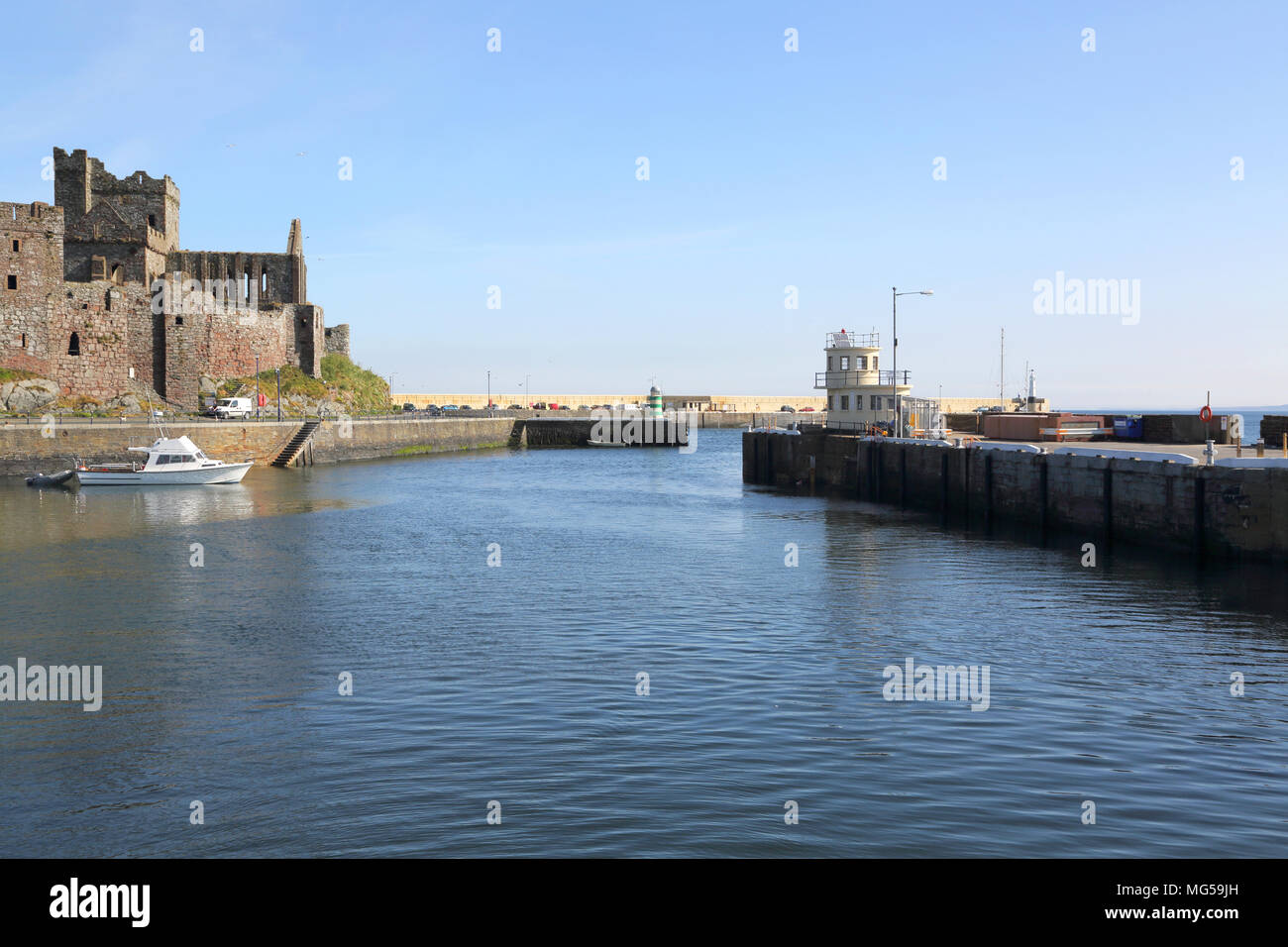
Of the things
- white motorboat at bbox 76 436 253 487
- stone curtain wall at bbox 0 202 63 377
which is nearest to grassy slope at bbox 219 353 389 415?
stone curtain wall at bbox 0 202 63 377

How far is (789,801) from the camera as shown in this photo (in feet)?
48.3

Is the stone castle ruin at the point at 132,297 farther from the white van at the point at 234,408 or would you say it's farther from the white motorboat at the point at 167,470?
the white motorboat at the point at 167,470

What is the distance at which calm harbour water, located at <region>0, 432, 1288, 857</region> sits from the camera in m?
14.0

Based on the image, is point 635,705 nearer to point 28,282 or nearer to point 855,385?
point 855,385

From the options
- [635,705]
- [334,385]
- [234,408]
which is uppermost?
[334,385]

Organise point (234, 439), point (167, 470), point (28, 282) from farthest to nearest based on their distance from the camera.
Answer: point (28, 282) → point (234, 439) → point (167, 470)

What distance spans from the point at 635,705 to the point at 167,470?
2332 inches

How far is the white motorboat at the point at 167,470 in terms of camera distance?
223 ft

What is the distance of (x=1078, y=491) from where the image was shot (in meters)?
44.6

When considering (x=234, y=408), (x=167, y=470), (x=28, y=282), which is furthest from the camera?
(x=234, y=408)

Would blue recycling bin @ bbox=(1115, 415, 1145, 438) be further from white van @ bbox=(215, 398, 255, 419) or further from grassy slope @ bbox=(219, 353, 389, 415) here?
grassy slope @ bbox=(219, 353, 389, 415)

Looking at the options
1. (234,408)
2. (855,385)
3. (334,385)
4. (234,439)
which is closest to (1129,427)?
(855,385)
